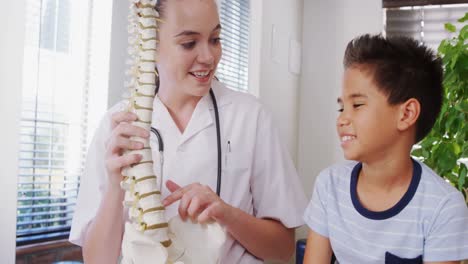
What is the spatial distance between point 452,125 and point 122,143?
5.21ft

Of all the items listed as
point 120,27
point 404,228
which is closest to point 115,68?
point 120,27

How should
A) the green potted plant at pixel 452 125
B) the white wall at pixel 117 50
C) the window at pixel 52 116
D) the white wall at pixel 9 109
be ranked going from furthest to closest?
the green potted plant at pixel 452 125 < the white wall at pixel 117 50 < the window at pixel 52 116 < the white wall at pixel 9 109

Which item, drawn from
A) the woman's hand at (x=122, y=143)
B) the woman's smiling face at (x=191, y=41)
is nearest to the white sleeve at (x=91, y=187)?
the woman's smiling face at (x=191, y=41)

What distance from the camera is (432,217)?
1.04 m

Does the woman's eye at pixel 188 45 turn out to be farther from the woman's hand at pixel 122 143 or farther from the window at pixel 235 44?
the window at pixel 235 44

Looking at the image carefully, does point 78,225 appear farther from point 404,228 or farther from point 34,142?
point 404,228

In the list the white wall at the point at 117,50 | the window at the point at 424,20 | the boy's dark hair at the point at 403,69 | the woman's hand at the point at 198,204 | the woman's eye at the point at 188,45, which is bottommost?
the woman's hand at the point at 198,204

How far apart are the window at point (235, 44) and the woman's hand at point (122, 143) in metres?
2.12

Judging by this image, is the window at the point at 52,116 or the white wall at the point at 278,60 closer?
the window at the point at 52,116

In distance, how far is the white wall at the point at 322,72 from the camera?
355 centimetres

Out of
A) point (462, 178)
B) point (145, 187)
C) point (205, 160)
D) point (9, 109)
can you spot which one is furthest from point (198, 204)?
point (462, 178)

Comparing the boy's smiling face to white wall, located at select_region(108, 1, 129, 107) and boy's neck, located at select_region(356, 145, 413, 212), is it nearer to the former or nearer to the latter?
boy's neck, located at select_region(356, 145, 413, 212)

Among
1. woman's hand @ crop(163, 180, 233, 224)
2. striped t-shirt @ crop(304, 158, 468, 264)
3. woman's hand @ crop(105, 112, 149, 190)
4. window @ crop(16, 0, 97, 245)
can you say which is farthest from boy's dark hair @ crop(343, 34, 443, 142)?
window @ crop(16, 0, 97, 245)

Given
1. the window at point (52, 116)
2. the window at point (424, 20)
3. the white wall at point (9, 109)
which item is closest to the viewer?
the white wall at point (9, 109)
